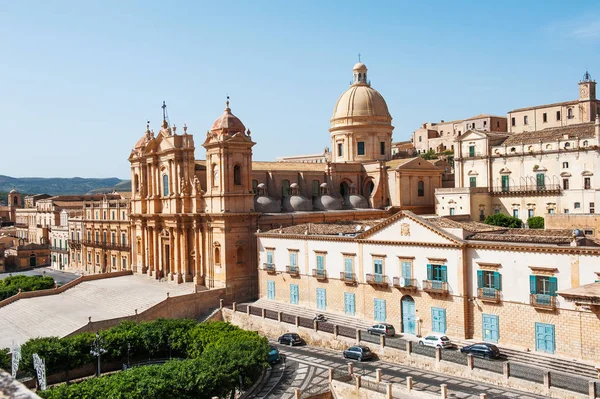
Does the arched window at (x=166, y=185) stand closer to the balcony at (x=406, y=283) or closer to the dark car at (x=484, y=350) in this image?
the balcony at (x=406, y=283)

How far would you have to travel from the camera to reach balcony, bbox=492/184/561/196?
167 feet

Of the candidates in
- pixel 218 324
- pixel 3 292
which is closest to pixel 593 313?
pixel 218 324

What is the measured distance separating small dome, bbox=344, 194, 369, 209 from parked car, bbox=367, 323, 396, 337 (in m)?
22.9

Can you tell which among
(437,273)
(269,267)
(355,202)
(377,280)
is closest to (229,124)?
(269,267)

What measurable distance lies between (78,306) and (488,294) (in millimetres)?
30215

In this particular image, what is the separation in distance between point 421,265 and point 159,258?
1117 inches

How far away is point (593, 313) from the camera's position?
26.0m

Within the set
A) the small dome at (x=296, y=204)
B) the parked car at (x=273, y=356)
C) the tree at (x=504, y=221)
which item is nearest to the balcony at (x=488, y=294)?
the parked car at (x=273, y=356)

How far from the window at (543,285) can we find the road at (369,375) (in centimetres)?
557

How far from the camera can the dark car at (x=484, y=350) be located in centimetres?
2839

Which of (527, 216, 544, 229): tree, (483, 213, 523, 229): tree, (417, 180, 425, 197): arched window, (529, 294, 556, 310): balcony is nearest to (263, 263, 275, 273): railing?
(529, 294, 556, 310): balcony

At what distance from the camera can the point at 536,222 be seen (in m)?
50.1

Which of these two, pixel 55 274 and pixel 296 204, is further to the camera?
pixel 55 274

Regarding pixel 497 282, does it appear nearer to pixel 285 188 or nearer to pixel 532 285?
pixel 532 285
